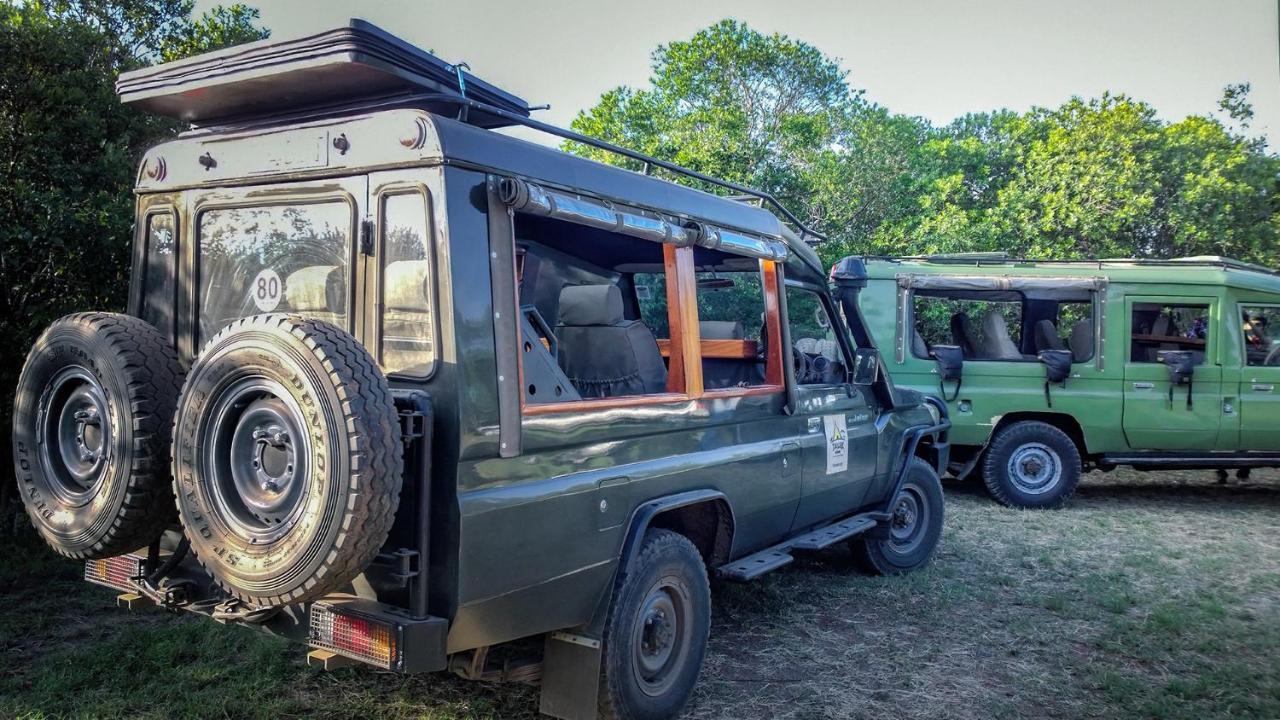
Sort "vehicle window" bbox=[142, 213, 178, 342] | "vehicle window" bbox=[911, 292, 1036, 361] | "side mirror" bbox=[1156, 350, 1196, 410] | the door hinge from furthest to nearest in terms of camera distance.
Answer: "vehicle window" bbox=[911, 292, 1036, 361]
"side mirror" bbox=[1156, 350, 1196, 410]
"vehicle window" bbox=[142, 213, 178, 342]
the door hinge

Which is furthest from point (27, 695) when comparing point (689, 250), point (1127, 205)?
point (1127, 205)

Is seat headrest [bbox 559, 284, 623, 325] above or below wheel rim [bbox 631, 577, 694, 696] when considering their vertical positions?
above

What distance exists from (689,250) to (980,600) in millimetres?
3239

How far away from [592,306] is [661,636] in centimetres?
158

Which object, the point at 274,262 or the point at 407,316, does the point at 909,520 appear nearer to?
the point at 407,316

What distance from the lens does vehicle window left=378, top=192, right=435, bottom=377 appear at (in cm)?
296

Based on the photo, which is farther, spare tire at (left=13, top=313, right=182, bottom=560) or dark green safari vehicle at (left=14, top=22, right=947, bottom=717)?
spare tire at (left=13, top=313, right=182, bottom=560)

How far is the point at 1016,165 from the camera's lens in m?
21.5

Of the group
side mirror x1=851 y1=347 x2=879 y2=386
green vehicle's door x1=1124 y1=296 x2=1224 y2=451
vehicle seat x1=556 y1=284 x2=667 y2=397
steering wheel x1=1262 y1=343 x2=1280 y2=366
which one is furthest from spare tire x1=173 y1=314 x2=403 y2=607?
steering wheel x1=1262 y1=343 x2=1280 y2=366

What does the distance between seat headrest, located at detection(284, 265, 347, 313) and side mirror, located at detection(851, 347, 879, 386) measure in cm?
330

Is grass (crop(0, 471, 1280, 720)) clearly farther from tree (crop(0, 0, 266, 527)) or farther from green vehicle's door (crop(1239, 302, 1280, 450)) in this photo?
green vehicle's door (crop(1239, 302, 1280, 450))

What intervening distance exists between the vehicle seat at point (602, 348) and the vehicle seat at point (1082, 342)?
625cm

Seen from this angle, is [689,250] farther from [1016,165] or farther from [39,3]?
[1016,165]

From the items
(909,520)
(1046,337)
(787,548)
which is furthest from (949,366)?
(787,548)
